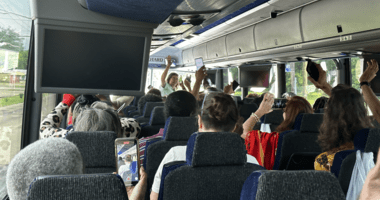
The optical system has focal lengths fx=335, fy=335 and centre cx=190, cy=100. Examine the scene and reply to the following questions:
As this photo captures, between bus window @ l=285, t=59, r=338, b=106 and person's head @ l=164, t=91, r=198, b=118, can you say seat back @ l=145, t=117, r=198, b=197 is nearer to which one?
person's head @ l=164, t=91, r=198, b=118

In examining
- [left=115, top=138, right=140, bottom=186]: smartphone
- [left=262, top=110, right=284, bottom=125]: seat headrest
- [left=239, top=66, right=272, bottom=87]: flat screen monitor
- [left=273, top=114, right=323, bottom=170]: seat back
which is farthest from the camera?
[left=239, top=66, right=272, bottom=87]: flat screen monitor

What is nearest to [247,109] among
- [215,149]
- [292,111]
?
[292,111]

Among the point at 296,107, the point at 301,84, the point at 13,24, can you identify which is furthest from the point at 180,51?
the point at 13,24

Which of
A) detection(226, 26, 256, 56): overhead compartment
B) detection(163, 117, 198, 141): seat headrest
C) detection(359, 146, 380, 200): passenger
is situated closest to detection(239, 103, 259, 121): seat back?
detection(226, 26, 256, 56): overhead compartment

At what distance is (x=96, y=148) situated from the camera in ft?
7.75

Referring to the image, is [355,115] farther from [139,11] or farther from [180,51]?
[180,51]

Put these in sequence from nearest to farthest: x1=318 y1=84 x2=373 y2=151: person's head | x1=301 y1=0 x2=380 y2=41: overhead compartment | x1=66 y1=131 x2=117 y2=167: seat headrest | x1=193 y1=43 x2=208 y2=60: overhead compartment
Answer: x1=66 y1=131 x2=117 y2=167: seat headrest → x1=318 y1=84 x2=373 y2=151: person's head → x1=301 y1=0 x2=380 y2=41: overhead compartment → x1=193 y1=43 x2=208 y2=60: overhead compartment

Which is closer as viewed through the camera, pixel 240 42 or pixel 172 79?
pixel 172 79

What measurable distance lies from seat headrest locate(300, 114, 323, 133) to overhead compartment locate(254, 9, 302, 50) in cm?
325

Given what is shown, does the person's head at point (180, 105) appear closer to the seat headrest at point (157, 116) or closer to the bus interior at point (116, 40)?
the seat headrest at point (157, 116)

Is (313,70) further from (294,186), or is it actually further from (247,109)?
(294,186)

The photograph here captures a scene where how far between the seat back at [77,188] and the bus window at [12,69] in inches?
82.5

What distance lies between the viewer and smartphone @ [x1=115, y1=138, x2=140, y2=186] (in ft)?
5.59

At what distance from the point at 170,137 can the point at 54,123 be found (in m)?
1.05
